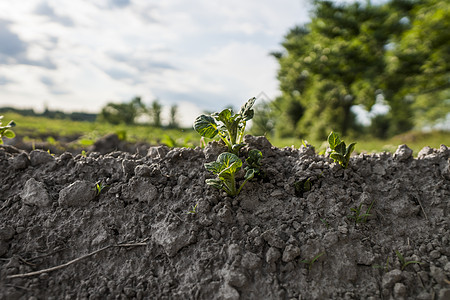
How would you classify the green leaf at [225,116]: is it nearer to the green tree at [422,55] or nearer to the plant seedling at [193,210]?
the plant seedling at [193,210]

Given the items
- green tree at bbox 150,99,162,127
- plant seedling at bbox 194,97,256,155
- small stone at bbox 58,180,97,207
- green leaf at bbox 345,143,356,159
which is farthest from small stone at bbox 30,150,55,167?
green tree at bbox 150,99,162,127

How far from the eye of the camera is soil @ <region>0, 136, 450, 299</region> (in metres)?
1.80

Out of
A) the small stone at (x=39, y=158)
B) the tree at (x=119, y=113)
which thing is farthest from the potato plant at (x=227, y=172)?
the tree at (x=119, y=113)

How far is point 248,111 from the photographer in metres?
2.37

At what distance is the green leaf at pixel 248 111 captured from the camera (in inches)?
91.8

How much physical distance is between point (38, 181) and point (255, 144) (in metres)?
1.83

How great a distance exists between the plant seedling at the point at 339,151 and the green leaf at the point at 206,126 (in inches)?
36.1

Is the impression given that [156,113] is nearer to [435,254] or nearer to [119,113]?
[119,113]

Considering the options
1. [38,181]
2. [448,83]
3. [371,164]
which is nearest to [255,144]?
[371,164]

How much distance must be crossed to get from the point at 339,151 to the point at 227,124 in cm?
90

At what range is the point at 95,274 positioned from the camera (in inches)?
74.6

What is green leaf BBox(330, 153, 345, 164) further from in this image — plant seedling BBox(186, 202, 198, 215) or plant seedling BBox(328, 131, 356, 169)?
plant seedling BBox(186, 202, 198, 215)

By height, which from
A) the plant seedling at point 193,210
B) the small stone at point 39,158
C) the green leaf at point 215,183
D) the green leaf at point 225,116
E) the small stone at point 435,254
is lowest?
the small stone at point 435,254

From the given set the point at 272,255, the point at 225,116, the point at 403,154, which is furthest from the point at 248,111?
the point at 403,154
